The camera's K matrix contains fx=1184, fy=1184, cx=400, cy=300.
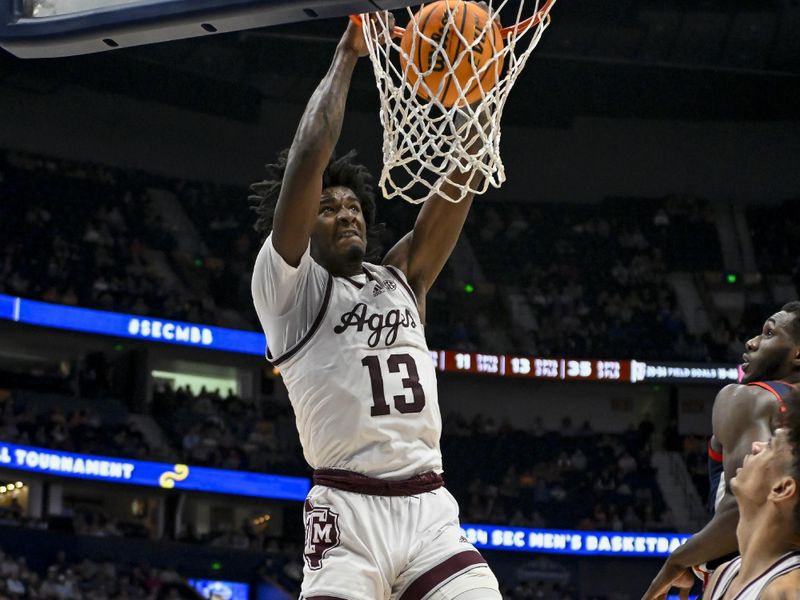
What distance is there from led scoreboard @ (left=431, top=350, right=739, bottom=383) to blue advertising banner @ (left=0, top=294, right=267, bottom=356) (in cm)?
353

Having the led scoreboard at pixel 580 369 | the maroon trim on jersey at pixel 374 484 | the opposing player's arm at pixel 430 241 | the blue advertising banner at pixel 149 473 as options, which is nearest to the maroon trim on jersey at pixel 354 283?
the opposing player's arm at pixel 430 241

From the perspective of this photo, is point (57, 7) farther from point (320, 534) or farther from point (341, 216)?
point (320, 534)

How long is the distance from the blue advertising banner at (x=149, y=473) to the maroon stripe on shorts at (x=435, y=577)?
13.9 m

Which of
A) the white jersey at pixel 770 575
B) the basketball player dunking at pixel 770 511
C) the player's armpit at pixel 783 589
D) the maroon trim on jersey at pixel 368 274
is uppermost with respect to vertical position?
the maroon trim on jersey at pixel 368 274

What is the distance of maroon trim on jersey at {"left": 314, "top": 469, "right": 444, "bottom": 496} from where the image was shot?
12.5 ft

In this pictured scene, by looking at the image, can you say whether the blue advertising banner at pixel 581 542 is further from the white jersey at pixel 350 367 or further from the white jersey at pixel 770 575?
the white jersey at pixel 770 575

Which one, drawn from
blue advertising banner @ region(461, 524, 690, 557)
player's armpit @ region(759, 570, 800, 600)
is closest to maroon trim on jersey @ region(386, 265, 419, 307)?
player's armpit @ region(759, 570, 800, 600)

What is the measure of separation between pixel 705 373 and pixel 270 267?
58.7 ft

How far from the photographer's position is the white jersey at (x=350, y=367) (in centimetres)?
386

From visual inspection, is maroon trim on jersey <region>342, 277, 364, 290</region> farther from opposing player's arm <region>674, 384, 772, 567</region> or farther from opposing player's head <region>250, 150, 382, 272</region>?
opposing player's arm <region>674, 384, 772, 567</region>

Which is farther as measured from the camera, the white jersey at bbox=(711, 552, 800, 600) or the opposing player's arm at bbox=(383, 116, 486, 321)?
the opposing player's arm at bbox=(383, 116, 486, 321)

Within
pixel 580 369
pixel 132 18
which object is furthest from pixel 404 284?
pixel 580 369

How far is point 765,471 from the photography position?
2926mm

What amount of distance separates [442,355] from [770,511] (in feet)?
57.4
